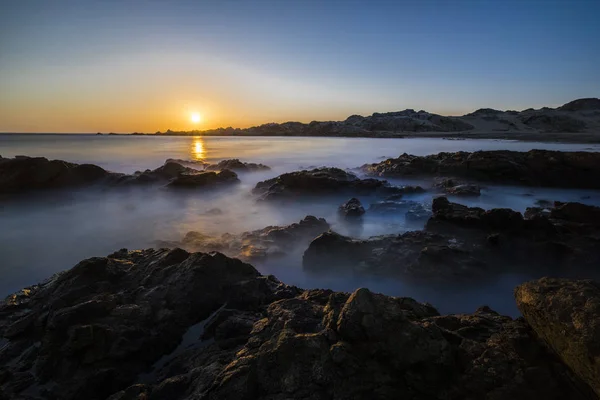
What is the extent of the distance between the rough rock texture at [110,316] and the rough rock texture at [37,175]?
1242 cm

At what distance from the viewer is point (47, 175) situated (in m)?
15.0

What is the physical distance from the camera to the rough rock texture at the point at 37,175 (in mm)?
14336

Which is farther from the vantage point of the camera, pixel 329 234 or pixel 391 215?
pixel 391 215

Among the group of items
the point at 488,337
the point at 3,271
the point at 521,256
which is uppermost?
the point at 488,337

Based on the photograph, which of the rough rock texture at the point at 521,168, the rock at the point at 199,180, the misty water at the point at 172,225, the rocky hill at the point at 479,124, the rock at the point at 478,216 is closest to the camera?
the misty water at the point at 172,225

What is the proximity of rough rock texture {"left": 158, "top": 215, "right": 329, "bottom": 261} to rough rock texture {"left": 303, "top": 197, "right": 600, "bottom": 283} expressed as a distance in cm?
123

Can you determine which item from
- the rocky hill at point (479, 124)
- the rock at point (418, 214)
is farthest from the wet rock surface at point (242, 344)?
the rocky hill at point (479, 124)

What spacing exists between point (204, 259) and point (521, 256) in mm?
6252

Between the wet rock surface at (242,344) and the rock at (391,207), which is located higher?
the wet rock surface at (242,344)

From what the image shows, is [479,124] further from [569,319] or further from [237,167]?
[569,319]

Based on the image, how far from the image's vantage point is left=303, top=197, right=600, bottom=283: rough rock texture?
633cm

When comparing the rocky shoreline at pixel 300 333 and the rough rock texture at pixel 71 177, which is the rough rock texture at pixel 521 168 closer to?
the rocky shoreline at pixel 300 333

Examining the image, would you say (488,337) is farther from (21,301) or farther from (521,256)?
(21,301)

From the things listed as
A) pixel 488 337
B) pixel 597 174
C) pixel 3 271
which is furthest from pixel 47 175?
pixel 597 174
